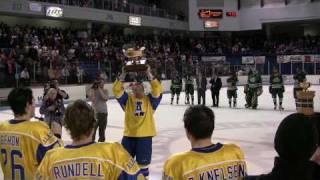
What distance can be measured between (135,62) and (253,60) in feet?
110

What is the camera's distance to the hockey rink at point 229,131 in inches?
351

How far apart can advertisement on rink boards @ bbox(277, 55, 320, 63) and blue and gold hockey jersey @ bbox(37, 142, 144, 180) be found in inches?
1368

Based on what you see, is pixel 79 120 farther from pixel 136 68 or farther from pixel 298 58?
pixel 298 58

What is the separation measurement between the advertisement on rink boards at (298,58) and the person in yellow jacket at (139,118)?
30942 mm

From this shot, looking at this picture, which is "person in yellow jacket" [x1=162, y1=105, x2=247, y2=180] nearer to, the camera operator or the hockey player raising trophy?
the hockey player raising trophy

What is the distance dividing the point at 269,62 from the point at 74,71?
18.7 metres

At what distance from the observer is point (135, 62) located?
6305 millimetres

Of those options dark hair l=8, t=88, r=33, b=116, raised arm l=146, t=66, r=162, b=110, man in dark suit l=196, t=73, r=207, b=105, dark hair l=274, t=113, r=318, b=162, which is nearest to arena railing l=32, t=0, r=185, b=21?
man in dark suit l=196, t=73, r=207, b=105

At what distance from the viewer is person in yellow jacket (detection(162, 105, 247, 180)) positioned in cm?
279

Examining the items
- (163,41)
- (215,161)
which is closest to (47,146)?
(215,161)

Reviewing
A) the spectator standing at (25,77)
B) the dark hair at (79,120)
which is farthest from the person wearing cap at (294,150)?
the spectator standing at (25,77)

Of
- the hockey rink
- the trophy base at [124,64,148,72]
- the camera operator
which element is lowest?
the hockey rink

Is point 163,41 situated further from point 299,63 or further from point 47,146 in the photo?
point 47,146

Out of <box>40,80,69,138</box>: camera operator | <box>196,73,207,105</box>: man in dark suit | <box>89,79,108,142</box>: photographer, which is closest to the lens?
<box>40,80,69,138</box>: camera operator
